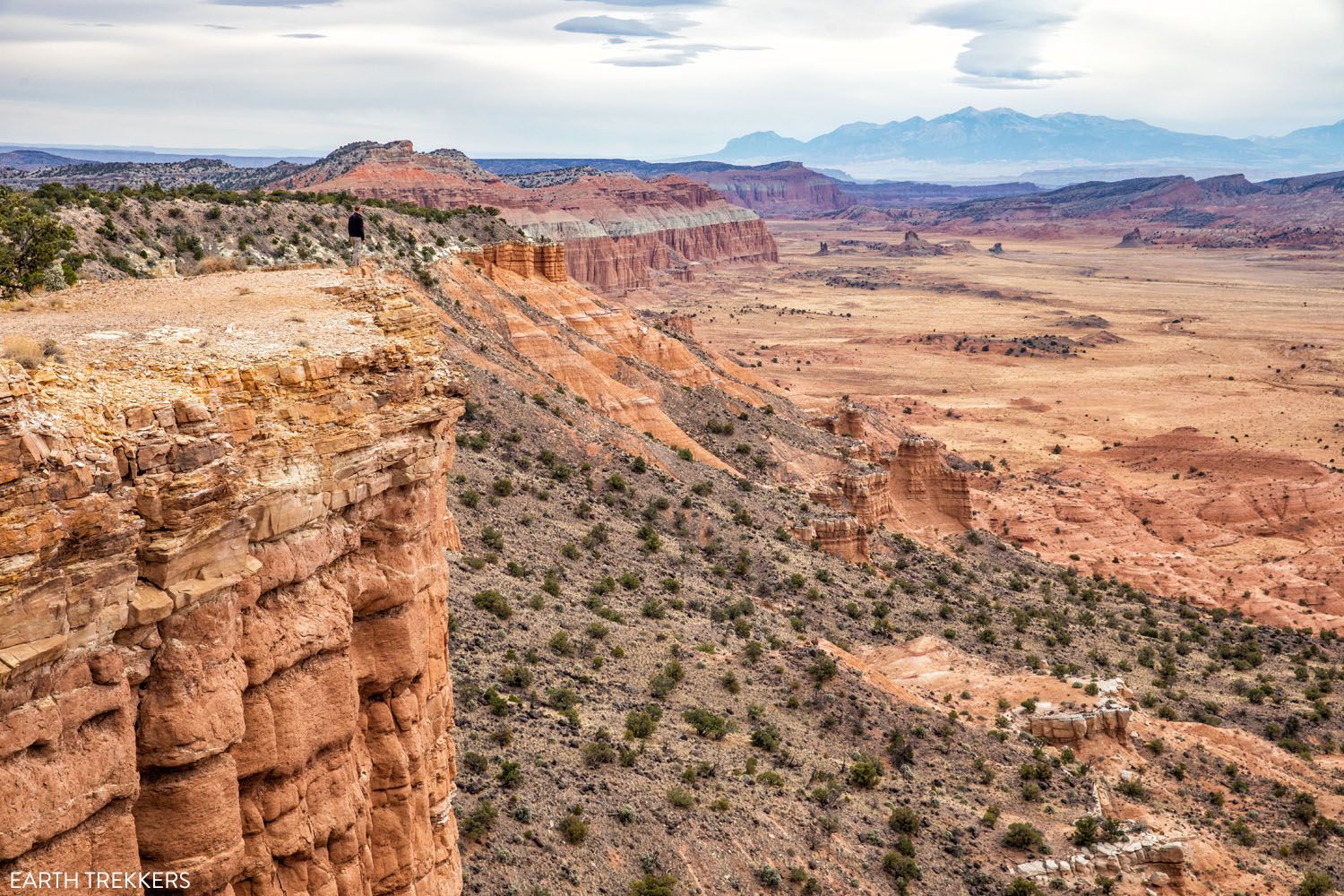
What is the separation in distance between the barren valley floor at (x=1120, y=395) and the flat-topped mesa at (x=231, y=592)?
4496 centimetres

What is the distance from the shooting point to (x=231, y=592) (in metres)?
9.22

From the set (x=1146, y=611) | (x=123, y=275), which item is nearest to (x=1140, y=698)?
(x=1146, y=611)

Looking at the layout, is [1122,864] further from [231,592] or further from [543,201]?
[543,201]

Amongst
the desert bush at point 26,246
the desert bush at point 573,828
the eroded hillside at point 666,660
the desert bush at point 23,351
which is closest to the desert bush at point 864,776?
the eroded hillside at point 666,660

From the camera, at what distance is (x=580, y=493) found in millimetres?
36844

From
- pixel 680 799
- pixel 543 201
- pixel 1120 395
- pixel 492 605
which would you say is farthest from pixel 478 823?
pixel 543 201

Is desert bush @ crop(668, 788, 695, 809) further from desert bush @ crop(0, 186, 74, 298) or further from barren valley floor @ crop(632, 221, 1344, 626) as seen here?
barren valley floor @ crop(632, 221, 1344, 626)

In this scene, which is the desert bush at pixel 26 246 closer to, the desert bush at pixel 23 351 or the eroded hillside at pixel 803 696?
the eroded hillside at pixel 803 696

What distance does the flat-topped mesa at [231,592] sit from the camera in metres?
7.77

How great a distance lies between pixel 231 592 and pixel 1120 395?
101 m

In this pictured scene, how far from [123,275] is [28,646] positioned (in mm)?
36484

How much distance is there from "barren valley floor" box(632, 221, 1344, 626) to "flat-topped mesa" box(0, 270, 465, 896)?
4496 centimetres

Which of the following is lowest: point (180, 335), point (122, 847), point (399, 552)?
point (122, 847)

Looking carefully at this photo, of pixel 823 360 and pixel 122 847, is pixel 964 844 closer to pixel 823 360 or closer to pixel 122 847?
pixel 122 847
